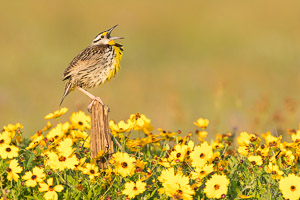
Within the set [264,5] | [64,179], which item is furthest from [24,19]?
[64,179]

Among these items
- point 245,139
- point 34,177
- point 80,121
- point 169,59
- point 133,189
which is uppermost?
point 169,59

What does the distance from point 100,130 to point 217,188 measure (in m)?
1.66

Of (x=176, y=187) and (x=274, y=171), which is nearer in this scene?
(x=176, y=187)

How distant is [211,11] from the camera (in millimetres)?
25062

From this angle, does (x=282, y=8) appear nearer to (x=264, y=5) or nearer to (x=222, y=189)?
(x=264, y=5)

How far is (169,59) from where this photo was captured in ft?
61.2

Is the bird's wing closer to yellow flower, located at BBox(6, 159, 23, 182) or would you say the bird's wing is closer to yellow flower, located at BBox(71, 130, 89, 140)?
yellow flower, located at BBox(71, 130, 89, 140)

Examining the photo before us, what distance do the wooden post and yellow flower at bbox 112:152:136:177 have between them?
745mm

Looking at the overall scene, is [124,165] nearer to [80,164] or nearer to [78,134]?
[80,164]

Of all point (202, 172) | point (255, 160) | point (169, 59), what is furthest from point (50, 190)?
point (169, 59)

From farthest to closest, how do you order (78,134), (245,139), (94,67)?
(94,67)
(78,134)
(245,139)

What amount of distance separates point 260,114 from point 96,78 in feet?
8.36

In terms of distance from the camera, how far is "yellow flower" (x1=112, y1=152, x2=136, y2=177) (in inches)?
236

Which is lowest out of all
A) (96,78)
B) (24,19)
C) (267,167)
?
(267,167)
